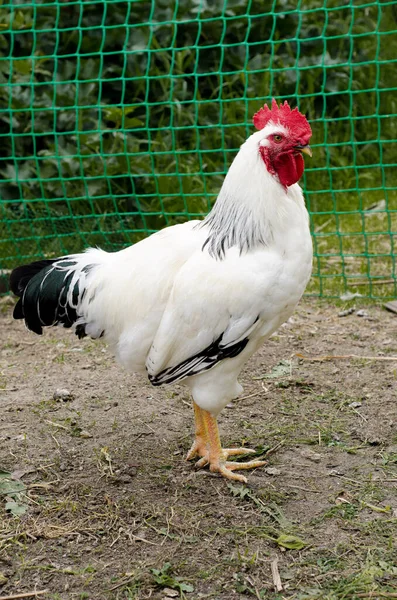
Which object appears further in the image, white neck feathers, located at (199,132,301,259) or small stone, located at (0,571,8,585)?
white neck feathers, located at (199,132,301,259)

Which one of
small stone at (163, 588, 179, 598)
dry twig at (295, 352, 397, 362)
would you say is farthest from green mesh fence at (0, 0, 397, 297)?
small stone at (163, 588, 179, 598)

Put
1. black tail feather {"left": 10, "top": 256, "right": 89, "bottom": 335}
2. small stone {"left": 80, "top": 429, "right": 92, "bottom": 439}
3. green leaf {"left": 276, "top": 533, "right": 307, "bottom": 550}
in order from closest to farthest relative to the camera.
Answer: green leaf {"left": 276, "top": 533, "right": 307, "bottom": 550} < black tail feather {"left": 10, "top": 256, "right": 89, "bottom": 335} < small stone {"left": 80, "top": 429, "right": 92, "bottom": 439}

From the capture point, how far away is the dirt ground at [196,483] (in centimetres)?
328

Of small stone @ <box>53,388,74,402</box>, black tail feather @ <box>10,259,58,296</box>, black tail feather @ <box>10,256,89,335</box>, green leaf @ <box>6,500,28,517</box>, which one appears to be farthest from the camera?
small stone @ <box>53,388,74,402</box>

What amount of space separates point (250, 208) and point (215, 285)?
0.41 meters

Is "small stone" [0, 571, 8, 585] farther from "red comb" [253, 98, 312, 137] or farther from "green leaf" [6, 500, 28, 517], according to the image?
"red comb" [253, 98, 312, 137]

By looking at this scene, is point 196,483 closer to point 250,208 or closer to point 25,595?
point 25,595

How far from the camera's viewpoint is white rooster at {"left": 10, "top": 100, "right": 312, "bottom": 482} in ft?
11.8

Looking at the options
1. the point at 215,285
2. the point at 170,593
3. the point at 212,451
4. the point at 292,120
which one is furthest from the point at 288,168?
the point at 170,593

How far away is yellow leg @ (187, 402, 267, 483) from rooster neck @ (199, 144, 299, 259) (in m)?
0.92

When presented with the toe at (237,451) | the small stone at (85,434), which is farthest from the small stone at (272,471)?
the small stone at (85,434)

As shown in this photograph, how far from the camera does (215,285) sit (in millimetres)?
3605

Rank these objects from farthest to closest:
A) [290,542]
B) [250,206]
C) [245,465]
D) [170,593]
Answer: [245,465]
[250,206]
[290,542]
[170,593]

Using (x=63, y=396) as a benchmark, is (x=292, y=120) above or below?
above
